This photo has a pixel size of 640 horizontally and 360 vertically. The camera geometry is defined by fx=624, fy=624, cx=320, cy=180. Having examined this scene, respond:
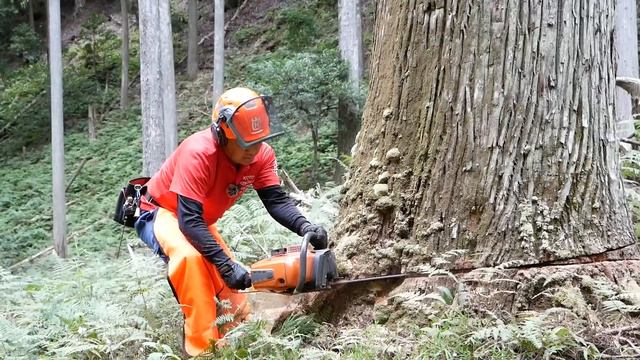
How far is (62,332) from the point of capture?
415 centimetres

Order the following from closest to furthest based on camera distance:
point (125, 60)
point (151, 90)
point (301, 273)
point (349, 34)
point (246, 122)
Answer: point (301, 273) → point (246, 122) → point (151, 90) → point (349, 34) → point (125, 60)

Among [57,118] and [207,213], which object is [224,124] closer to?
[207,213]

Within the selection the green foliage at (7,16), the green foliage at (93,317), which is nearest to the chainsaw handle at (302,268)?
the green foliage at (93,317)

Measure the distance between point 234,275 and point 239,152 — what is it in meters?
0.79

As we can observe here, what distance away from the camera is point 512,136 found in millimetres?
3131

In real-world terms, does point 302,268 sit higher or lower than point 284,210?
lower

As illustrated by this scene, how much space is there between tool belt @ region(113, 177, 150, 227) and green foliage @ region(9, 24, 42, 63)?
83.6 feet

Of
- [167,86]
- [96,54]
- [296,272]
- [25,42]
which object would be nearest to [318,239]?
[296,272]

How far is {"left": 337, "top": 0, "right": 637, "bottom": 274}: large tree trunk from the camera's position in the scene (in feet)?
10.2

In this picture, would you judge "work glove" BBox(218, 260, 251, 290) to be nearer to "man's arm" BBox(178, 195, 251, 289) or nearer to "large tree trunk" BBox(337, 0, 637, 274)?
"man's arm" BBox(178, 195, 251, 289)

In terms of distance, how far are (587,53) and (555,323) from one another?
1.37m

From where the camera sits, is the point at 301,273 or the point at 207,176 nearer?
the point at 301,273

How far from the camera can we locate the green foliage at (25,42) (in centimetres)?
2697

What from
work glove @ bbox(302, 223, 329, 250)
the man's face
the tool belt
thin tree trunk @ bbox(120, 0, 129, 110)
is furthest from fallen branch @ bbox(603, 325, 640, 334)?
thin tree trunk @ bbox(120, 0, 129, 110)
